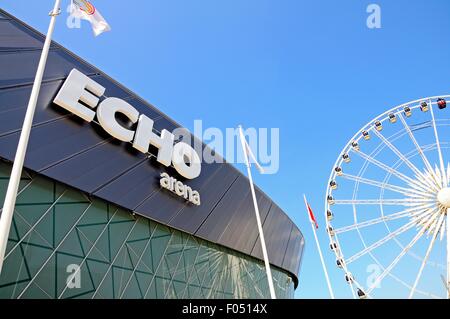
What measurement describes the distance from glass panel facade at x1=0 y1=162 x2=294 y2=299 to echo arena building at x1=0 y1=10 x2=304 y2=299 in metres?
0.04

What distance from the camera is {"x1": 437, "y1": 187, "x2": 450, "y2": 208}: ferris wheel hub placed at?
20.8m

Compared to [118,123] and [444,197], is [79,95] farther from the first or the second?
[444,197]

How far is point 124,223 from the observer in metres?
15.7

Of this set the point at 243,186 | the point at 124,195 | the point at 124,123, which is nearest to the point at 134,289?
the point at 124,195

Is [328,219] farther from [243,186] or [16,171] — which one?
[16,171]

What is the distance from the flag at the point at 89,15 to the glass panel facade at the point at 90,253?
5258mm

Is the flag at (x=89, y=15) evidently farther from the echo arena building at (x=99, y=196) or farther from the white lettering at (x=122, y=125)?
the white lettering at (x=122, y=125)

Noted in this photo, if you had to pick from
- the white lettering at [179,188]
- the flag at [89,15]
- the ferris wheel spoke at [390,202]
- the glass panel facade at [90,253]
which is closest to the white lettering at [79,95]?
the glass panel facade at [90,253]

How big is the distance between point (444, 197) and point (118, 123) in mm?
17913

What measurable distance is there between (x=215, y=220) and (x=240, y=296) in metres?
5.47

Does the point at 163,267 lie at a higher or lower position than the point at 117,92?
lower

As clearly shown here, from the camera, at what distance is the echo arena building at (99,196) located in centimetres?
1215
